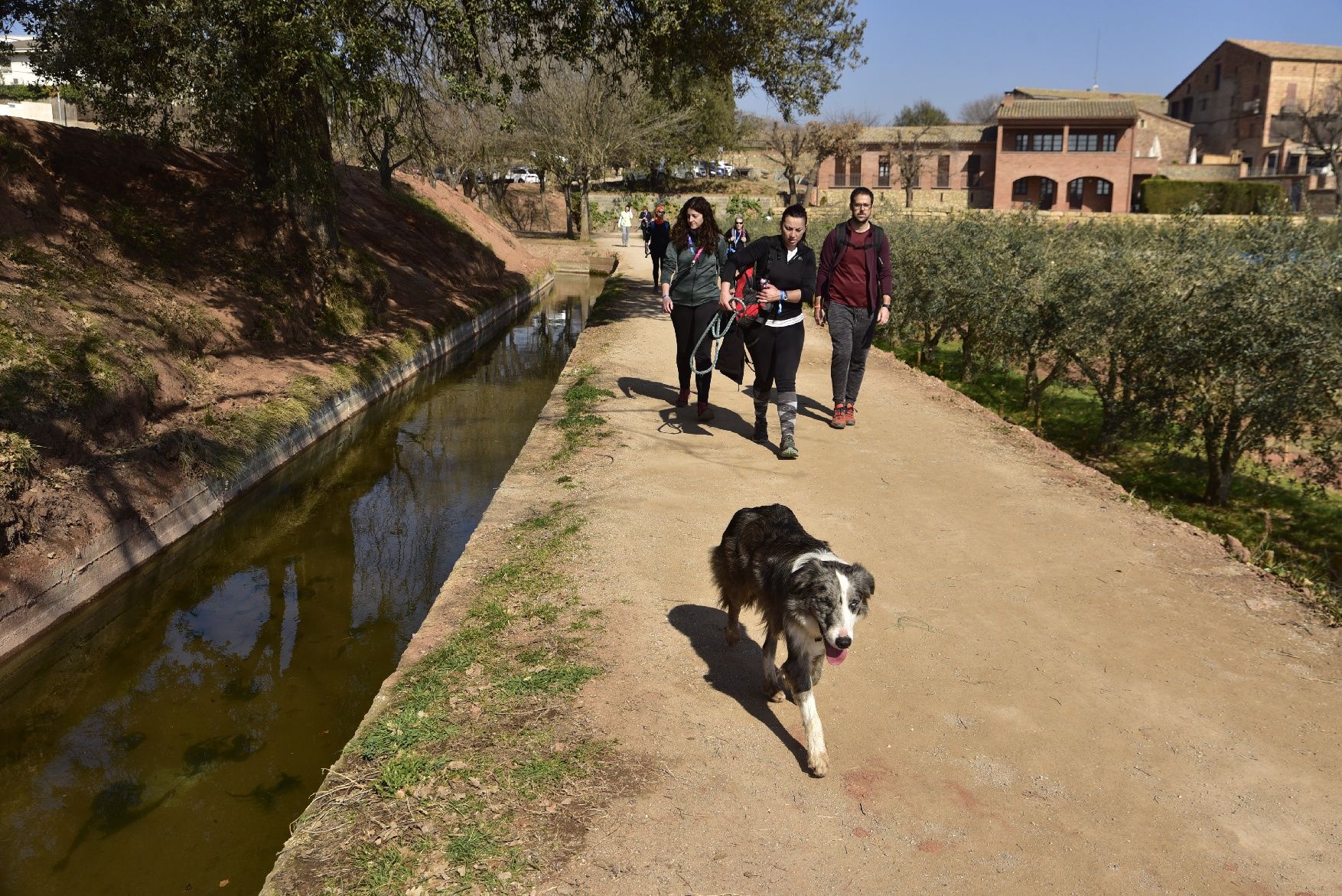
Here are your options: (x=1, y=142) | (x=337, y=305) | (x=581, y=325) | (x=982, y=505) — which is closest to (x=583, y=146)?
(x=581, y=325)

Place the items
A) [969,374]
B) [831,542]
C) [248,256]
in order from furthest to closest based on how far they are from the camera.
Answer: [969,374] → [248,256] → [831,542]

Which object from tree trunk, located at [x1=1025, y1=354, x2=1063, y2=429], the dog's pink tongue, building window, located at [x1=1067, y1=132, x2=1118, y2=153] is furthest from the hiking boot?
building window, located at [x1=1067, y1=132, x2=1118, y2=153]

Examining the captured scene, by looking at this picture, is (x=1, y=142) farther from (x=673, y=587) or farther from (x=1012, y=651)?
(x=1012, y=651)

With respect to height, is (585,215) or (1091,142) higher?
(1091,142)

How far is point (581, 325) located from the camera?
21.2 metres

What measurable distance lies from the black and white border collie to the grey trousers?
4.51 meters

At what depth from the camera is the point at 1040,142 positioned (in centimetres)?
6169

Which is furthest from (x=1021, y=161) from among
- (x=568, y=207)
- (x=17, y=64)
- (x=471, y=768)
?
→ (x=471, y=768)

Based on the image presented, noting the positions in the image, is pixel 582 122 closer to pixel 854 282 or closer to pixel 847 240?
pixel 847 240

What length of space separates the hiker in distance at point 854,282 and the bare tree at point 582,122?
30893 mm

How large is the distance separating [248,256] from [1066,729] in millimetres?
13692

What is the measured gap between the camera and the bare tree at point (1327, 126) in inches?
2388

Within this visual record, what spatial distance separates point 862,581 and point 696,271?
600 cm

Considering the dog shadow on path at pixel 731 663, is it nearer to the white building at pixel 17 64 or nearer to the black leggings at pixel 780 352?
the black leggings at pixel 780 352
